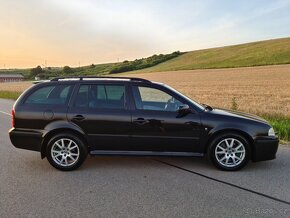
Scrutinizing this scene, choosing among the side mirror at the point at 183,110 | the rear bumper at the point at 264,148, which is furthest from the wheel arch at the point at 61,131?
the rear bumper at the point at 264,148

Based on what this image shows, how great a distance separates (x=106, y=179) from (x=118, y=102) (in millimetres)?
1342

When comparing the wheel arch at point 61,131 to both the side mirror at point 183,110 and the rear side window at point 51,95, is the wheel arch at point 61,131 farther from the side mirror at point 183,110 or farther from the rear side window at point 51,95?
the side mirror at point 183,110

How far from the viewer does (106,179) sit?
16.4ft

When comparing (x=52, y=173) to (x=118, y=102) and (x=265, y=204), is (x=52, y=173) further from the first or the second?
(x=265, y=204)

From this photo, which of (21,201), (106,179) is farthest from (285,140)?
(21,201)

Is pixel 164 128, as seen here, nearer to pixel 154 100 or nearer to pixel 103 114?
pixel 154 100

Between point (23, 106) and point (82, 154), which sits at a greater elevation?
point (23, 106)

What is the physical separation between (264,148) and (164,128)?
5.63 ft

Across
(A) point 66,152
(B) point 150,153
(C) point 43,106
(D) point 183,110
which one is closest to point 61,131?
(A) point 66,152

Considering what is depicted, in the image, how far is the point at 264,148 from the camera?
5461 mm

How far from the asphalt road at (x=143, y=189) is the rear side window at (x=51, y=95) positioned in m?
1.15

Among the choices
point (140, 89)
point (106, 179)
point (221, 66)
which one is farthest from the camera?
point (221, 66)

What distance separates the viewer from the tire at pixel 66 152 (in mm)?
5523

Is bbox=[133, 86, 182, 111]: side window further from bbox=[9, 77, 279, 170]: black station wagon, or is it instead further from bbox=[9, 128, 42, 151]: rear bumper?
bbox=[9, 128, 42, 151]: rear bumper
